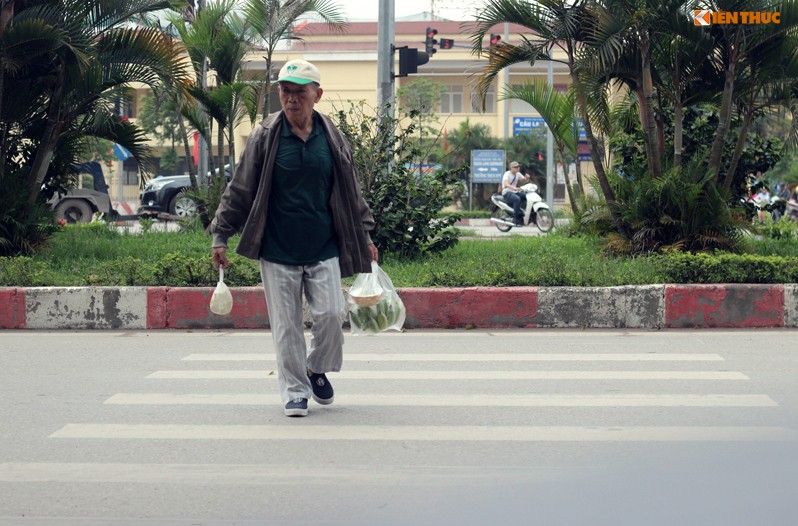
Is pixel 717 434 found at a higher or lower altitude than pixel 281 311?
lower

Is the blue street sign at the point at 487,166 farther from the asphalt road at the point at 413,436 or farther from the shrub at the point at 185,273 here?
the asphalt road at the point at 413,436

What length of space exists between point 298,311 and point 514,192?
17247 millimetres

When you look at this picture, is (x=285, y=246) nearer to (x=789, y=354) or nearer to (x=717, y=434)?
(x=717, y=434)

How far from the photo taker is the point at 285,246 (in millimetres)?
5574

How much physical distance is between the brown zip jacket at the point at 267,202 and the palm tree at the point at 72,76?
6473 mm

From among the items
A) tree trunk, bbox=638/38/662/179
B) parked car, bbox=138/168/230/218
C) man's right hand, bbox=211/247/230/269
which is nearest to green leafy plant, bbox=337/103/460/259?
tree trunk, bbox=638/38/662/179

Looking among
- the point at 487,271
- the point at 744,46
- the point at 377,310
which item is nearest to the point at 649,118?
the point at 744,46

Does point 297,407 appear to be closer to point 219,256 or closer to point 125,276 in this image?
point 219,256

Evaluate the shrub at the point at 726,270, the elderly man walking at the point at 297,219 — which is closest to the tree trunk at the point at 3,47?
the elderly man walking at the point at 297,219

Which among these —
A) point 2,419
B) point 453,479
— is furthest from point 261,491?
point 2,419

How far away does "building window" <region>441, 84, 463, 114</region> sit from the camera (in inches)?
2176

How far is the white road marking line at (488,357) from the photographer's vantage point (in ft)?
24.5

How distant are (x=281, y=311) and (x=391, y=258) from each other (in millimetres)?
5664

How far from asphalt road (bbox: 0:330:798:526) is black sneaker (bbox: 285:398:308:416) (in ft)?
0.27
